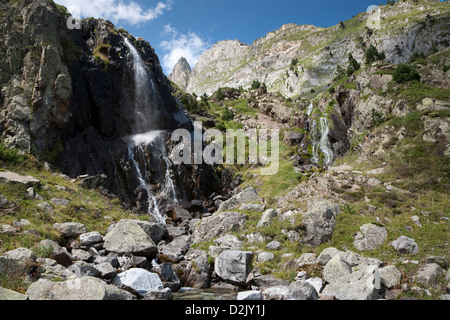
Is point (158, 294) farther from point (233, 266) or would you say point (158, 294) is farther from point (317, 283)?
point (317, 283)

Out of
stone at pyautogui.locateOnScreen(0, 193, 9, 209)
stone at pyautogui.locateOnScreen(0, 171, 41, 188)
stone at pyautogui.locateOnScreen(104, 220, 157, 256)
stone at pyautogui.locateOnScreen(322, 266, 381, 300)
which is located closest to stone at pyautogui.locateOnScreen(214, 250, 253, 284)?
stone at pyautogui.locateOnScreen(104, 220, 157, 256)

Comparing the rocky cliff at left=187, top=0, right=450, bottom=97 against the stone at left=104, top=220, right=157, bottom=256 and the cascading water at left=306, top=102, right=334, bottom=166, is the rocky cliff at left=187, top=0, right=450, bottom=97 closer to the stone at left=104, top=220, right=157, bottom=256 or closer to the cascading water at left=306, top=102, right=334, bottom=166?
the cascading water at left=306, top=102, right=334, bottom=166

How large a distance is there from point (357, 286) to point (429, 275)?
2.45 metres

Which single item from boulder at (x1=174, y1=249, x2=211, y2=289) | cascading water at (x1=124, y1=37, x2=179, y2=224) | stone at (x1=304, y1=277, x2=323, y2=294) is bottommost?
boulder at (x1=174, y1=249, x2=211, y2=289)

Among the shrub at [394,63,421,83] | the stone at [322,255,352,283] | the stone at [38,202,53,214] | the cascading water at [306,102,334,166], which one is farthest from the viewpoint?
the cascading water at [306,102,334,166]

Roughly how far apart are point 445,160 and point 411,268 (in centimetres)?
1172

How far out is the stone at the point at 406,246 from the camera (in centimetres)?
1060

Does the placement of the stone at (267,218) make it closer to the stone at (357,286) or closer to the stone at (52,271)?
the stone at (357,286)

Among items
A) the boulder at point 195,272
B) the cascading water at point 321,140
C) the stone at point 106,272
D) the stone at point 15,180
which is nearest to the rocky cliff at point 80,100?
the stone at point 15,180

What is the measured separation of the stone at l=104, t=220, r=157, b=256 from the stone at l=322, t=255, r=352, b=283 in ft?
26.2

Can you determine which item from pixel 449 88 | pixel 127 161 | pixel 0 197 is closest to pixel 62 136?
pixel 127 161

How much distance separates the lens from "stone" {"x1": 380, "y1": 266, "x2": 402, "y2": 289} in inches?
347

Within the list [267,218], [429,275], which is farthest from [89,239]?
[429,275]

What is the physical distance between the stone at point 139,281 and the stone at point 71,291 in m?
2.32
